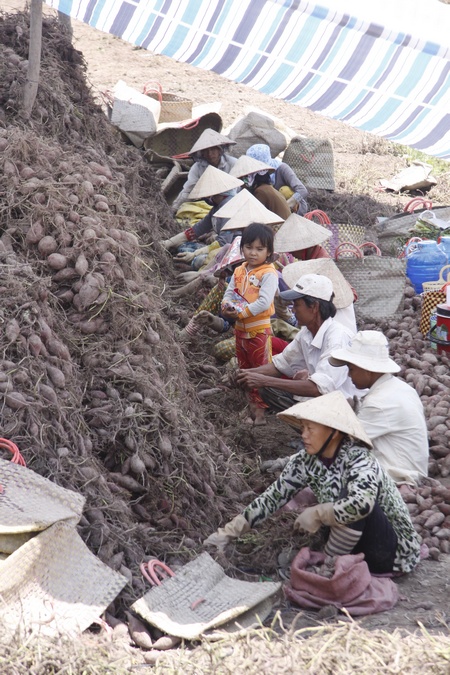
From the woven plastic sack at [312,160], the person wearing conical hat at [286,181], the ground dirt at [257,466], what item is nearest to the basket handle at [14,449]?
the ground dirt at [257,466]

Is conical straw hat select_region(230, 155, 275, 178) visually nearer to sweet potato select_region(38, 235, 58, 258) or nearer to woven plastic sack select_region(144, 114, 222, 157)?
woven plastic sack select_region(144, 114, 222, 157)

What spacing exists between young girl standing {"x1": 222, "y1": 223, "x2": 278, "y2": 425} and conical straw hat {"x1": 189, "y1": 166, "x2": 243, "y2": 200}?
1488mm

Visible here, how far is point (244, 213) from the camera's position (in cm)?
580

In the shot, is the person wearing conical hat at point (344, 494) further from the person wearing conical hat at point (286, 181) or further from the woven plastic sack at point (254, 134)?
the woven plastic sack at point (254, 134)

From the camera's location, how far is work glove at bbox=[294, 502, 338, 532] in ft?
10.3

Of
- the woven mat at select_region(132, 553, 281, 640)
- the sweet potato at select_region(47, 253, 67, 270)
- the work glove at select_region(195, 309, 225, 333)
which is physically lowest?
the work glove at select_region(195, 309, 225, 333)

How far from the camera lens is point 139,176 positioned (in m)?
6.96

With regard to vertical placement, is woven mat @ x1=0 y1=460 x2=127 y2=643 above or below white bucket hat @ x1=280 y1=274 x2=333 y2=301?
below

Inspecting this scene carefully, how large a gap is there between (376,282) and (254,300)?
1.88 metres

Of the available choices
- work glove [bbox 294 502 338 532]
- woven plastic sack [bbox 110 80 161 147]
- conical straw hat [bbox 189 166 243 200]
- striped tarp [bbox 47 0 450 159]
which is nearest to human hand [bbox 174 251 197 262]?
conical straw hat [bbox 189 166 243 200]

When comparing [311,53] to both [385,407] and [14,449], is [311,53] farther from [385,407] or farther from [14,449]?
[14,449]

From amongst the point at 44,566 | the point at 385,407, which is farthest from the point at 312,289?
the point at 44,566

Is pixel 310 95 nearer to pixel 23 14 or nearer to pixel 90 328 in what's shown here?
pixel 23 14

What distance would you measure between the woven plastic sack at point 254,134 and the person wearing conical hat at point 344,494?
5885mm
